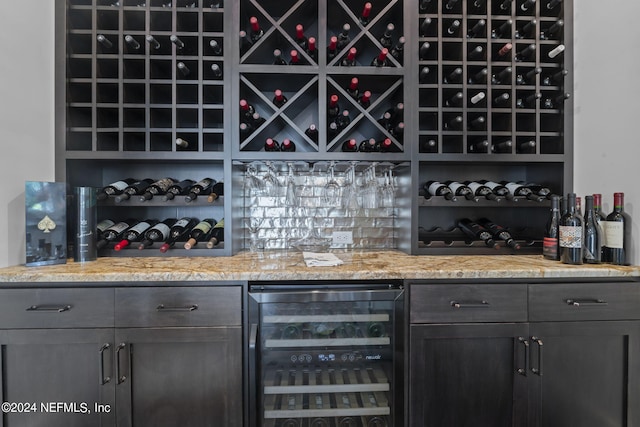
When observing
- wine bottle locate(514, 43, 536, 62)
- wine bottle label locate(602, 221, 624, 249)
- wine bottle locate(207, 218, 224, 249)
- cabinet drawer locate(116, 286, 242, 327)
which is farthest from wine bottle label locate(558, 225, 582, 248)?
wine bottle locate(207, 218, 224, 249)

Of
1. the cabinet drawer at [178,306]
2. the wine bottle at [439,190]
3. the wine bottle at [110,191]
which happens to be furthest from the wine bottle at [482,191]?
the wine bottle at [110,191]

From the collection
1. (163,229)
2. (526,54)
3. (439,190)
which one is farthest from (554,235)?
(163,229)

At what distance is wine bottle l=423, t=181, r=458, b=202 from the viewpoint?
148cm

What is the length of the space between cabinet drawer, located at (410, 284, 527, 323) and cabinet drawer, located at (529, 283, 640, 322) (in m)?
0.06

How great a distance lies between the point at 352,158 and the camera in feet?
4.79

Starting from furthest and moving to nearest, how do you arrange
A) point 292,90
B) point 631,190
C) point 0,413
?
point 292,90 < point 631,190 < point 0,413

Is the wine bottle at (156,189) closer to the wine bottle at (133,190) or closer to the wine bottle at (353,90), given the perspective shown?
the wine bottle at (133,190)

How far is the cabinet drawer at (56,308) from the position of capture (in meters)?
1.06

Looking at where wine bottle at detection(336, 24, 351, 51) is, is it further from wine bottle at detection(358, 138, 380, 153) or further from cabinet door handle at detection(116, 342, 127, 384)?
cabinet door handle at detection(116, 342, 127, 384)

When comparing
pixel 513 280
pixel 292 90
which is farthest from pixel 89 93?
pixel 513 280

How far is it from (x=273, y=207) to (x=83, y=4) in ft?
4.62

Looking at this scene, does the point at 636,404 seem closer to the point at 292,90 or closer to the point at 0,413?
the point at 292,90

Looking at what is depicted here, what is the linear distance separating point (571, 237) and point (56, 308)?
2.13 meters

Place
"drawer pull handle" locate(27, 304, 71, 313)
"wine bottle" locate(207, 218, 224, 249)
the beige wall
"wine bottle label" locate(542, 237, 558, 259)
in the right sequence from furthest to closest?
"wine bottle" locate(207, 218, 224, 249) → "wine bottle label" locate(542, 237, 558, 259) → the beige wall → "drawer pull handle" locate(27, 304, 71, 313)
